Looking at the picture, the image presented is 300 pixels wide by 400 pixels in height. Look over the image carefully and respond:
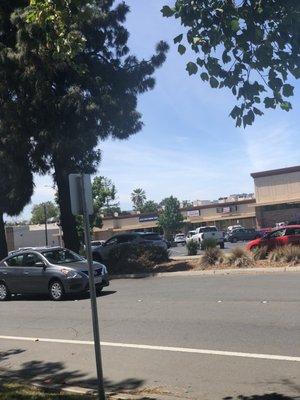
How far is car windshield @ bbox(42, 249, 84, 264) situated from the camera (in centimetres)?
1625

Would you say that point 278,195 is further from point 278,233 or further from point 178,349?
point 178,349

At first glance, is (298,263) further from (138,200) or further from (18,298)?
(138,200)

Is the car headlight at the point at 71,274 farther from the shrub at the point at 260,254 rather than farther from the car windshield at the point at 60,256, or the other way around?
the shrub at the point at 260,254

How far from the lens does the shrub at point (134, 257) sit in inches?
859

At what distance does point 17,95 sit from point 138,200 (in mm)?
122429

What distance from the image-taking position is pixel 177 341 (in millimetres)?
8867

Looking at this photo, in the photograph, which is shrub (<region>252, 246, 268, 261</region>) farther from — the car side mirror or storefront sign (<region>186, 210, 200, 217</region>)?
storefront sign (<region>186, 210, 200, 217</region>)

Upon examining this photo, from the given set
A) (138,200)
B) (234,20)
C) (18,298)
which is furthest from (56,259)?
(138,200)

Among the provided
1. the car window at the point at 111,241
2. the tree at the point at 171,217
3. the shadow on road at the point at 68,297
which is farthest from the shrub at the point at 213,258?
the tree at the point at 171,217

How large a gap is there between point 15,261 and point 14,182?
8203 millimetres

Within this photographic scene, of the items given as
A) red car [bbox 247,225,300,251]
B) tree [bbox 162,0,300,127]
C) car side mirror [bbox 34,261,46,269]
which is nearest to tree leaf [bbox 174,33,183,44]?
tree [bbox 162,0,300,127]

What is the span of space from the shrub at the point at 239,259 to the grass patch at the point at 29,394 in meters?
13.0

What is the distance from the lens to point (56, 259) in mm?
16359

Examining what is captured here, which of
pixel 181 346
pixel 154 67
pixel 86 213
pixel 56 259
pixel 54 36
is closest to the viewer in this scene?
pixel 86 213
